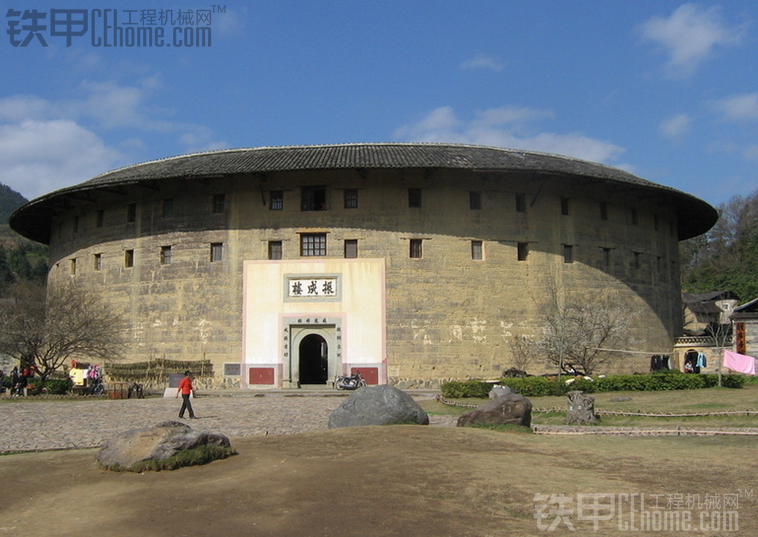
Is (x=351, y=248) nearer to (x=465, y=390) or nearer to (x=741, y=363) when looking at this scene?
(x=465, y=390)

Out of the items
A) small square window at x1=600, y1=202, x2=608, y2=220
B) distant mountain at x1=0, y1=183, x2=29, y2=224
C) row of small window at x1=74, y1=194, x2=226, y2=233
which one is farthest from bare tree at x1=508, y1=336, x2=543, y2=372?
distant mountain at x1=0, y1=183, x2=29, y2=224

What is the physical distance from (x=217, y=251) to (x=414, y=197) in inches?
296

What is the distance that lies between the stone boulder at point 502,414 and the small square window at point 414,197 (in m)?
15.6

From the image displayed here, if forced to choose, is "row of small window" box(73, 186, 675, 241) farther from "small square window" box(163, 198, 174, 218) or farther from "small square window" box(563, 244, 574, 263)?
"small square window" box(563, 244, 574, 263)

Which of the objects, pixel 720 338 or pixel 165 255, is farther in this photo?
pixel 720 338

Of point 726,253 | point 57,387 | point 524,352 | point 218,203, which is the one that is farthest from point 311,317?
point 726,253

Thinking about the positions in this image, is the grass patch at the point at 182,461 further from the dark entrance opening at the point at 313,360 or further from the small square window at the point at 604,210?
the small square window at the point at 604,210

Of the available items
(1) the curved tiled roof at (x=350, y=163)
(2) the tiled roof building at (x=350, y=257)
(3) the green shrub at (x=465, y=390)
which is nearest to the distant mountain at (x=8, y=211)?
(1) the curved tiled roof at (x=350, y=163)

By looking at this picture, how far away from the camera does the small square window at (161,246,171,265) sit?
27406 mm

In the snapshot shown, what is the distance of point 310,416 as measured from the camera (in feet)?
50.1

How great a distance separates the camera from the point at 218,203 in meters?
27.1

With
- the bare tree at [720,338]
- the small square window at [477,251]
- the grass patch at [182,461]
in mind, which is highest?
the small square window at [477,251]

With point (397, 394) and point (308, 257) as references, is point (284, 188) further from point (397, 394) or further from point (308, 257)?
point (397, 394)

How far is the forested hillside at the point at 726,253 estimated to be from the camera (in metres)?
54.9
